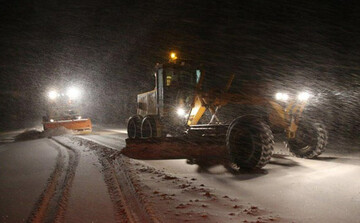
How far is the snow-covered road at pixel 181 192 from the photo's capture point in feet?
12.6

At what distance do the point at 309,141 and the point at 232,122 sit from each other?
241cm

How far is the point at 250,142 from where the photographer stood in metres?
6.09

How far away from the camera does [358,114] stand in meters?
9.80

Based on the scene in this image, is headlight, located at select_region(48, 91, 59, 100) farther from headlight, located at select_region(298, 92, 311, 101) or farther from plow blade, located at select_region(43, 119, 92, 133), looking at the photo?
headlight, located at select_region(298, 92, 311, 101)

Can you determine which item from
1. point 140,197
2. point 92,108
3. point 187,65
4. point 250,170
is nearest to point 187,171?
point 250,170

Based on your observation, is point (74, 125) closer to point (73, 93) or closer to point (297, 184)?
point (73, 93)

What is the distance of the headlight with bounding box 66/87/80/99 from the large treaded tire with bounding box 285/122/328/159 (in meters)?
18.6

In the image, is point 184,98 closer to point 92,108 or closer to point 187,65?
point 187,65

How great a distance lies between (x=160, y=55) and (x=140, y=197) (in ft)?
A: 92.5

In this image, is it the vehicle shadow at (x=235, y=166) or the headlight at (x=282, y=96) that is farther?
the headlight at (x=282, y=96)

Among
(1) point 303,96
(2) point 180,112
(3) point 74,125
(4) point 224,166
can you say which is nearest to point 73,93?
(3) point 74,125

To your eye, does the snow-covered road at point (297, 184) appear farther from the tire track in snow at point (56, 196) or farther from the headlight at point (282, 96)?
the tire track in snow at point (56, 196)

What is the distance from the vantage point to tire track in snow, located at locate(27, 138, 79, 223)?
3880mm

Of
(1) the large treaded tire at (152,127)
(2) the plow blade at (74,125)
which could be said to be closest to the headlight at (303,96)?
(1) the large treaded tire at (152,127)
